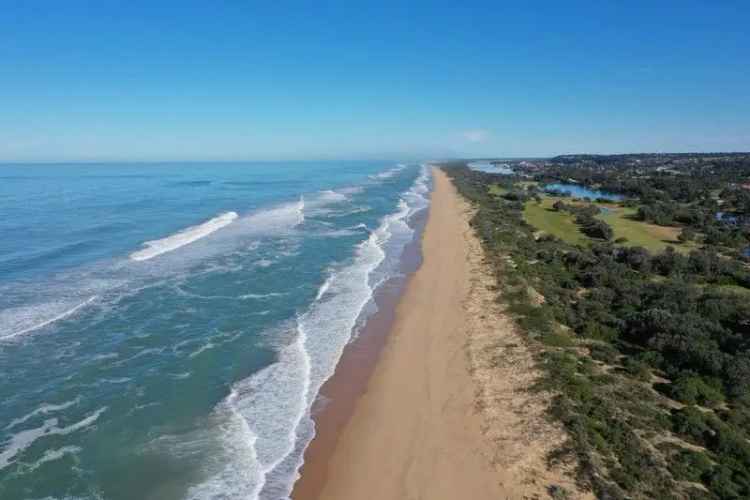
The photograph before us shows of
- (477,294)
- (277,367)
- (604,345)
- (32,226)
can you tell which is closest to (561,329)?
(604,345)

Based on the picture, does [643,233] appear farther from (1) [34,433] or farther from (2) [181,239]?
(1) [34,433]

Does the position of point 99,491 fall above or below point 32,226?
below

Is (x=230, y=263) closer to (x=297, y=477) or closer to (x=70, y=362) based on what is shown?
(x=70, y=362)

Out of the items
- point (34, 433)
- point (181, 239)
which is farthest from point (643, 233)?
point (34, 433)

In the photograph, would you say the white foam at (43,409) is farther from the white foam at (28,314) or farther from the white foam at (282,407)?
the white foam at (28,314)

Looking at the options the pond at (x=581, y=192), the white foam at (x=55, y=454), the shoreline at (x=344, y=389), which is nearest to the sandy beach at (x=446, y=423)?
the shoreline at (x=344, y=389)

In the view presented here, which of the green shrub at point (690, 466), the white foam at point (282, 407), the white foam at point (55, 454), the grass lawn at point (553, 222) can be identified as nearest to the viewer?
the green shrub at point (690, 466)
